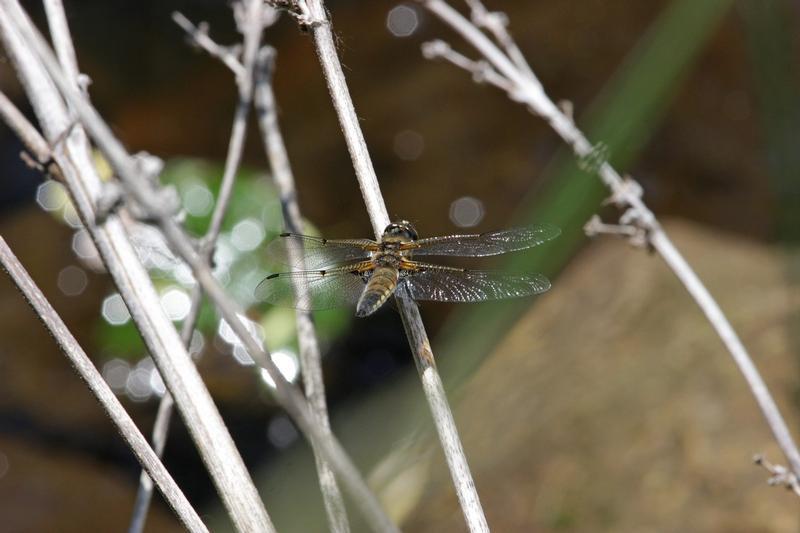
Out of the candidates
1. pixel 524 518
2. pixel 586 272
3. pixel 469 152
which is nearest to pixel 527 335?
pixel 586 272

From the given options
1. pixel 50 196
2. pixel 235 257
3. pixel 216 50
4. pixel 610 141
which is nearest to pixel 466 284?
pixel 610 141

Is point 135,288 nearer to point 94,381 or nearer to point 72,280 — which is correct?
point 94,381

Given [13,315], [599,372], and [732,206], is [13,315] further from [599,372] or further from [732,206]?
[732,206]

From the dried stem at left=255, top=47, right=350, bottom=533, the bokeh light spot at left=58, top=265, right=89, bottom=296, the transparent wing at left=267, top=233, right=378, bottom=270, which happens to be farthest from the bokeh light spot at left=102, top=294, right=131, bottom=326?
the dried stem at left=255, top=47, right=350, bottom=533

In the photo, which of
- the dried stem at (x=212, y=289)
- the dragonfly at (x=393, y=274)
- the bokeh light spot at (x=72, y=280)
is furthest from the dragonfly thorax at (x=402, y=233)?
the bokeh light spot at (x=72, y=280)

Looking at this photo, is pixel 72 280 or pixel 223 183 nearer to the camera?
pixel 223 183

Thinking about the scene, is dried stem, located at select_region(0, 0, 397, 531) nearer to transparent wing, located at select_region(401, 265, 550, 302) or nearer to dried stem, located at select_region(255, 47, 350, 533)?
dried stem, located at select_region(255, 47, 350, 533)

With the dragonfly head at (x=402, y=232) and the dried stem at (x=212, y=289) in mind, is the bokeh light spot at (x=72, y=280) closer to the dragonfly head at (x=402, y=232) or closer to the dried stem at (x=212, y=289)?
the dragonfly head at (x=402, y=232)
